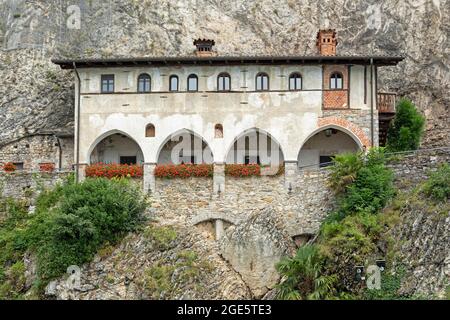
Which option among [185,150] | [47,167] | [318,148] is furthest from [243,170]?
[47,167]

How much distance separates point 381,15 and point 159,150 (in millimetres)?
16348

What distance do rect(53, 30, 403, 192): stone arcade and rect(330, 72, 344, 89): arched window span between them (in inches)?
1.7

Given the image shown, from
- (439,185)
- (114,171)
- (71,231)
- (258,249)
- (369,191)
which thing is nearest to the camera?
(439,185)

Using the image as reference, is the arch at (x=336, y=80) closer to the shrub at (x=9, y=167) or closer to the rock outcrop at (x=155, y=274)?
the rock outcrop at (x=155, y=274)

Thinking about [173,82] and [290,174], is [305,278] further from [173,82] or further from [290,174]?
[173,82]

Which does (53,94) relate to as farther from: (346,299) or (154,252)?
(346,299)

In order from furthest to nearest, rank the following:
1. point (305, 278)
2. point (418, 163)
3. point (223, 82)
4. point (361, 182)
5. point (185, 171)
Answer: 1. point (223, 82)
2. point (185, 171)
3. point (418, 163)
4. point (361, 182)
5. point (305, 278)

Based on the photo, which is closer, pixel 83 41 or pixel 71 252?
pixel 71 252

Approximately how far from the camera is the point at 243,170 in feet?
122

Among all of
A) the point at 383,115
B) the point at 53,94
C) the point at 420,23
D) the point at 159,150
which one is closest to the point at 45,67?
the point at 53,94

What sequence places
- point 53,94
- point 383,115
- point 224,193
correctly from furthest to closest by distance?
point 53,94, point 383,115, point 224,193

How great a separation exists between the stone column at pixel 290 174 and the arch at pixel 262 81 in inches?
153

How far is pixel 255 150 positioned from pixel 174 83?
510 cm

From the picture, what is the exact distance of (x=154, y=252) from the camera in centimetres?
3394
